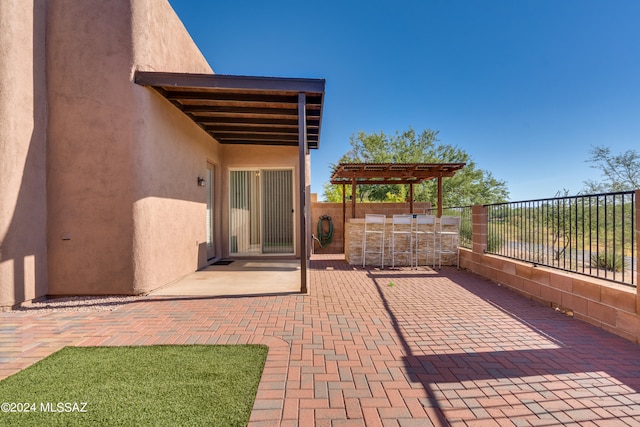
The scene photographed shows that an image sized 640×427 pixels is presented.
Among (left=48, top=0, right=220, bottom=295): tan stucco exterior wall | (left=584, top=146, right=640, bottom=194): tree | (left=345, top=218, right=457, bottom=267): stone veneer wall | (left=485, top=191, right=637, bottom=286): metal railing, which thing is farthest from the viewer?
(left=584, top=146, right=640, bottom=194): tree

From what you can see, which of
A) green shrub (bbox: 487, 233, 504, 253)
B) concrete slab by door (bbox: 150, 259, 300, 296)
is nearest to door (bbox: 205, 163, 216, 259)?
concrete slab by door (bbox: 150, 259, 300, 296)

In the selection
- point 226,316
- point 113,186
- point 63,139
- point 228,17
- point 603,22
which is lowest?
point 226,316

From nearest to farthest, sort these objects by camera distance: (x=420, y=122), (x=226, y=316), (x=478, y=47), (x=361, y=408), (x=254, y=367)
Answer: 1. (x=361, y=408)
2. (x=254, y=367)
3. (x=226, y=316)
4. (x=478, y=47)
5. (x=420, y=122)

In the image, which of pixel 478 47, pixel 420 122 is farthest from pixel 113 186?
pixel 420 122

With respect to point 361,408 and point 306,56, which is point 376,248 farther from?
point 306,56

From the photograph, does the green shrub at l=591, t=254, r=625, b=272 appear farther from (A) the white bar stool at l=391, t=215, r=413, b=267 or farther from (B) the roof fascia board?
(B) the roof fascia board

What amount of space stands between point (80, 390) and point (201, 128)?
17.8 feet

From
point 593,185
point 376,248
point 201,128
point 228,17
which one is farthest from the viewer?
point 593,185

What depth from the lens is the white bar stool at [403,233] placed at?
668 cm

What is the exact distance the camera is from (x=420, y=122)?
23.5 meters

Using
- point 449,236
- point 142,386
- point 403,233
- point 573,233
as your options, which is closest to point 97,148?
point 142,386

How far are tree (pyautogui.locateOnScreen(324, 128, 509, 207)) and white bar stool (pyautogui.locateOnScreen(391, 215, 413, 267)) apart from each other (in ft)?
46.5

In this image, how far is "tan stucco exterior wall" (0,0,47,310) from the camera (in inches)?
139

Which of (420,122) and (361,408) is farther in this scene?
(420,122)
